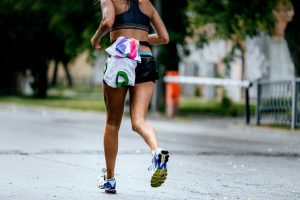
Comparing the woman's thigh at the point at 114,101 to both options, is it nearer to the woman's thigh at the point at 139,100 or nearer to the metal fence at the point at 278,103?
the woman's thigh at the point at 139,100

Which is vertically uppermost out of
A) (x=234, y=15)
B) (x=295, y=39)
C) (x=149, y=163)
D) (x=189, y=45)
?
(x=234, y=15)

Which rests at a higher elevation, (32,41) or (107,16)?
(107,16)

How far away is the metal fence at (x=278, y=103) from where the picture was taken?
17.9 metres

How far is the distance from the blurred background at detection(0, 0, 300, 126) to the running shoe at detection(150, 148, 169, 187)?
125 inches

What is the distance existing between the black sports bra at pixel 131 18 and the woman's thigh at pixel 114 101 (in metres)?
0.52

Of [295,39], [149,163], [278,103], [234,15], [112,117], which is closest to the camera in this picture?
[112,117]

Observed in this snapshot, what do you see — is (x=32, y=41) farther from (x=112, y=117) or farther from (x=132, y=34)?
(x=132, y=34)

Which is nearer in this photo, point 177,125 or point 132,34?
point 132,34

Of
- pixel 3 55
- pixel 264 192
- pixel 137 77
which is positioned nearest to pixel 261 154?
pixel 264 192

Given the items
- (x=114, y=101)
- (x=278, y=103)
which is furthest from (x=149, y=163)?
(x=278, y=103)

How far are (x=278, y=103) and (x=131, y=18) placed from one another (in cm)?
1162

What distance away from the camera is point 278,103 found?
18656mm

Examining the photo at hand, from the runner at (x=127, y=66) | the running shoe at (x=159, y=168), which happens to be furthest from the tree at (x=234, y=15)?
the running shoe at (x=159, y=168)

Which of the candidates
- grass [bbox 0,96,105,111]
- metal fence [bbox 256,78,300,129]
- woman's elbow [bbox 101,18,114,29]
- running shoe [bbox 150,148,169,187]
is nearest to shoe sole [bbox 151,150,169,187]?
running shoe [bbox 150,148,169,187]
